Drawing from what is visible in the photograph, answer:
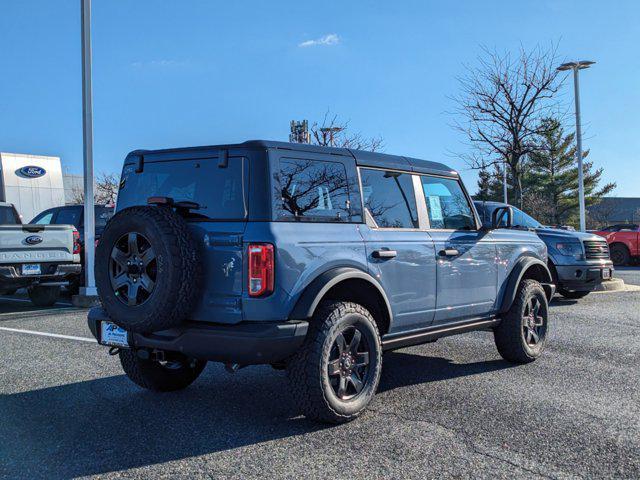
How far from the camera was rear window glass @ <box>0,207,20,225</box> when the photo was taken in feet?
38.2

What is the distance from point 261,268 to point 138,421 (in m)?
1.51

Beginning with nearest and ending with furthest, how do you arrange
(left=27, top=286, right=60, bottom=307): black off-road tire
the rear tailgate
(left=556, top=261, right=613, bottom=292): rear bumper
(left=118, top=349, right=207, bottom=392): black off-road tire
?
(left=118, top=349, right=207, bottom=392): black off-road tire → the rear tailgate → (left=556, top=261, right=613, bottom=292): rear bumper → (left=27, top=286, right=60, bottom=307): black off-road tire

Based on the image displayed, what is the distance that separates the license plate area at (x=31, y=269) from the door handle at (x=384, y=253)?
7.55 m

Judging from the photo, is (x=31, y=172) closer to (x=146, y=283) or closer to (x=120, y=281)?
(x=120, y=281)

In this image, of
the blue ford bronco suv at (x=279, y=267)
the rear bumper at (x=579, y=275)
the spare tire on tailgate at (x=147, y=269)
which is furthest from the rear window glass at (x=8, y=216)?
the rear bumper at (x=579, y=275)

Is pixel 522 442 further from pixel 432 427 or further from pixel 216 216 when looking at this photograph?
pixel 216 216

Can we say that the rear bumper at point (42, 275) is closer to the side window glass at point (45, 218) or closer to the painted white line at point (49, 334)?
the painted white line at point (49, 334)

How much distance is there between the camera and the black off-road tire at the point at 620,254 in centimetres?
2178

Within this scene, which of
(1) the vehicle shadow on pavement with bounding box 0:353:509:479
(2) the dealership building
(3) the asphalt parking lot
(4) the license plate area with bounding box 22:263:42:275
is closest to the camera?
(3) the asphalt parking lot

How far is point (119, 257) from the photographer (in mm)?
4238

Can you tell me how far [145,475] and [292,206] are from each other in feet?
6.20

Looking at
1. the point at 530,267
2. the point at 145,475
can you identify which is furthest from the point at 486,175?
the point at 145,475

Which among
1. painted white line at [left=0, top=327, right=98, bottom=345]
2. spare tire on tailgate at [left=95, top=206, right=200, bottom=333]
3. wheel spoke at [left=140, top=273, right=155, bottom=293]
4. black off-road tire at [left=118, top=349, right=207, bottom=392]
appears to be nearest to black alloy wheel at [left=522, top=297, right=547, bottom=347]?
black off-road tire at [left=118, top=349, right=207, bottom=392]

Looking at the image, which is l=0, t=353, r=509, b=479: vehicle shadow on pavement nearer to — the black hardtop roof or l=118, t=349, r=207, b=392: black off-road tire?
l=118, t=349, r=207, b=392: black off-road tire
